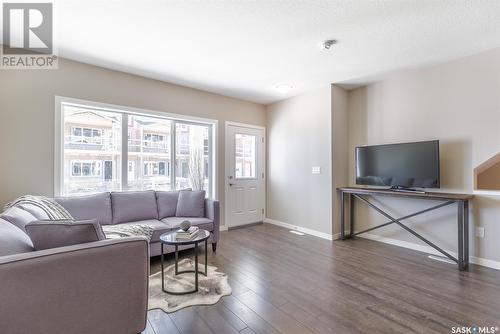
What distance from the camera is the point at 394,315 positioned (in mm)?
1869

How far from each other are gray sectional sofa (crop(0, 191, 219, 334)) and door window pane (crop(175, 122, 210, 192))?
7.90ft

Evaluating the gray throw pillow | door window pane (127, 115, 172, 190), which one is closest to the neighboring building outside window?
door window pane (127, 115, 172, 190)

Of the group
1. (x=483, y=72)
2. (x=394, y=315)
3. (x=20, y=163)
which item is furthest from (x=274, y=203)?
(x=20, y=163)

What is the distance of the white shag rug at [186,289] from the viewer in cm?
203

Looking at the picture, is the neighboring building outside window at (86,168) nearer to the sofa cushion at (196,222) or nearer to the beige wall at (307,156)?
the sofa cushion at (196,222)

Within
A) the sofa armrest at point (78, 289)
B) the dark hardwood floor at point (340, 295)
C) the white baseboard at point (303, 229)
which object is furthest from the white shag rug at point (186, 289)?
the white baseboard at point (303, 229)

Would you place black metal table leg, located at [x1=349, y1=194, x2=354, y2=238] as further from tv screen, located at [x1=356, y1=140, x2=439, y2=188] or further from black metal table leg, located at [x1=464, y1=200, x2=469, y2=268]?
black metal table leg, located at [x1=464, y1=200, x2=469, y2=268]

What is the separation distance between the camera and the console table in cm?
268

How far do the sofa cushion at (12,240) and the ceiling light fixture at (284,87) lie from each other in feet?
11.9

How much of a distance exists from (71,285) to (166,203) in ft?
7.22

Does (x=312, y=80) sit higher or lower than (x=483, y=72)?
higher

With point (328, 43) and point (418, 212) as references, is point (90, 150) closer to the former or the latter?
point (328, 43)

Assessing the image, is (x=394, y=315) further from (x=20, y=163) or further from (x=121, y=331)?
(x=20, y=163)

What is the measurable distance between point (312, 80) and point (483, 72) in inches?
80.0
